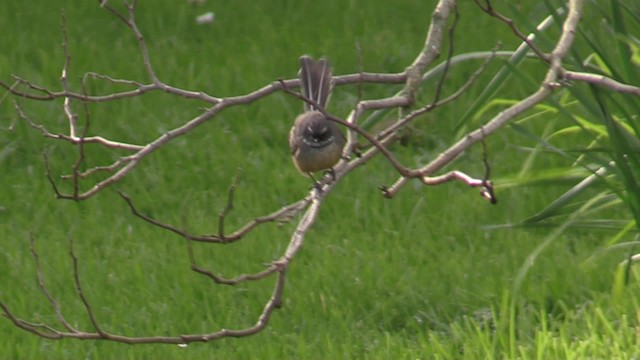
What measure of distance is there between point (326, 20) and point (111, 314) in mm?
3119

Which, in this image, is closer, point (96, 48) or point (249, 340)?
point (249, 340)

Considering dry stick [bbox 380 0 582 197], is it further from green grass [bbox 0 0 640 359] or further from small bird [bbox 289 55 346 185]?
green grass [bbox 0 0 640 359]

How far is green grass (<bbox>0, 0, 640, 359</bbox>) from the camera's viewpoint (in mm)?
4781

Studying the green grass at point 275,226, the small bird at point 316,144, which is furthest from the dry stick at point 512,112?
the green grass at point 275,226

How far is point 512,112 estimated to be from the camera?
2910mm

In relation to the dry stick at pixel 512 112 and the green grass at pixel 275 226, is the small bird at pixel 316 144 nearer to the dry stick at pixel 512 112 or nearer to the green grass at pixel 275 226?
the green grass at pixel 275 226

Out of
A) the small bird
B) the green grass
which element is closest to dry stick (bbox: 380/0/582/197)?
the small bird

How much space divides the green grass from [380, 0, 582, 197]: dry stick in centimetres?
140

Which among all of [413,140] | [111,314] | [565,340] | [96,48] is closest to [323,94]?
[565,340]

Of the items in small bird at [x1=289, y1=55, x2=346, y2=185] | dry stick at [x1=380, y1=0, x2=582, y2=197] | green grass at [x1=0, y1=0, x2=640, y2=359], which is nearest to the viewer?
dry stick at [x1=380, y1=0, x2=582, y2=197]

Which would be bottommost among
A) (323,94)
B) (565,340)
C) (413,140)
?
(565,340)

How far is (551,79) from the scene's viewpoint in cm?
303

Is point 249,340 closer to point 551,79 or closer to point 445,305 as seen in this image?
point 445,305

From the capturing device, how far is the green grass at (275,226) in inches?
188
